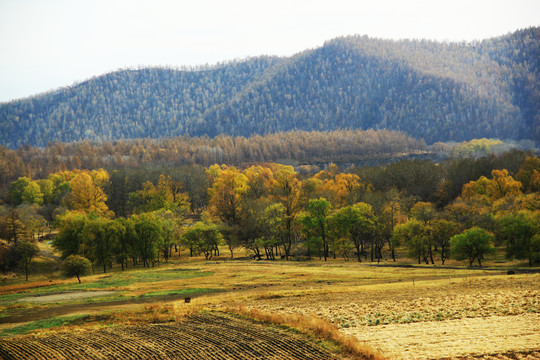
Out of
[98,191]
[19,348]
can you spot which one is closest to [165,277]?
[19,348]

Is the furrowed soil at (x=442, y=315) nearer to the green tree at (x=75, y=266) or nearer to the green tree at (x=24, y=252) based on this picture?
the green tree at (x=75, y=266)

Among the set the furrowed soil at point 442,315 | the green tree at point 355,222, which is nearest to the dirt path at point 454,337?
the furrowed soil at point 442,315

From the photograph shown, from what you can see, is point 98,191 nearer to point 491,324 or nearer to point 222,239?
point 222,239

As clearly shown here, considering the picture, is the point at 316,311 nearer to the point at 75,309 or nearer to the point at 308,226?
the point at 75,309

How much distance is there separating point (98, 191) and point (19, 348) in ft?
363

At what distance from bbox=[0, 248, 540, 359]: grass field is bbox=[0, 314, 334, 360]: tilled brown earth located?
166 mm

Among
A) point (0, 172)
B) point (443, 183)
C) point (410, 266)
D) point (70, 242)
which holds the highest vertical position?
point (0, 172)

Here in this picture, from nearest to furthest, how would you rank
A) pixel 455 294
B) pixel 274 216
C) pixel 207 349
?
pixel 207 349 < pixel 455 294 < pixel 274 216

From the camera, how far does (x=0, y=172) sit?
199 metres

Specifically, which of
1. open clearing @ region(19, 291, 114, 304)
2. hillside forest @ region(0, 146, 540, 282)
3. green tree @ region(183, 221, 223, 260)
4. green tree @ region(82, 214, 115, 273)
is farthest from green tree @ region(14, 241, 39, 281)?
open clearing @ region(19, 291, 114, 304)

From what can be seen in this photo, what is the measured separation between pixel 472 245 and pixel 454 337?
47582mm

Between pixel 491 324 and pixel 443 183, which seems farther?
pixel 443 183

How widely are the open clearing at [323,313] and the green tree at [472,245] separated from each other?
36.1 ft

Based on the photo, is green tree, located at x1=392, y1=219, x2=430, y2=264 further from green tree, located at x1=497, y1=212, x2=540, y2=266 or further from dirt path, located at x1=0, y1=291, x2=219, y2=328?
dirt path, located at x1=0, y1=291, x2=219, y2=328
